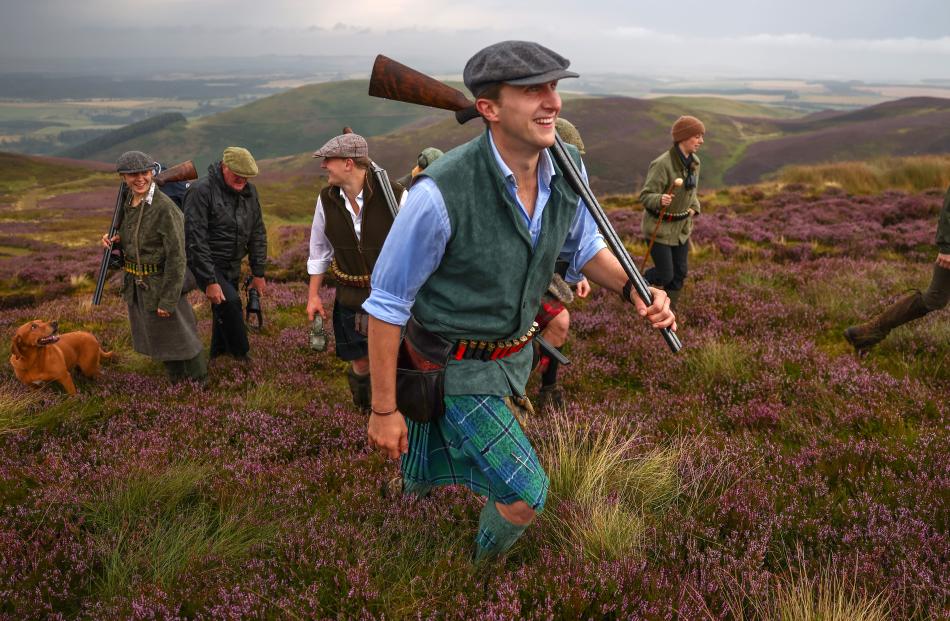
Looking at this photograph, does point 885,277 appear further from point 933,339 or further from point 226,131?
point 226,131

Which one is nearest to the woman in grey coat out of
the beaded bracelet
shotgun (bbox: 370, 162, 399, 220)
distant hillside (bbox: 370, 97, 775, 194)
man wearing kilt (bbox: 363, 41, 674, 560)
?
shotgun (bbox: 370, 162, 399, 220)

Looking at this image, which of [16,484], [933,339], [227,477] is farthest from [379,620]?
[933,339]

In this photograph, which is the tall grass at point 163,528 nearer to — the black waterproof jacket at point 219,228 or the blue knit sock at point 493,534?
the blue knit sock at point 493,534

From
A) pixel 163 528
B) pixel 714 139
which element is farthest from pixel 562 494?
pixel 714 139

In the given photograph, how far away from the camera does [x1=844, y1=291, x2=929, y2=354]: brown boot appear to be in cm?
522

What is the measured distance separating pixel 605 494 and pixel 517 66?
2415mm

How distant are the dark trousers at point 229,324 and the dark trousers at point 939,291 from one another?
6765 mm

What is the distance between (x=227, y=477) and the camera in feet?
12.2

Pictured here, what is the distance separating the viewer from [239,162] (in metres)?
5.88

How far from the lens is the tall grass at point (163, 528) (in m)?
2.79

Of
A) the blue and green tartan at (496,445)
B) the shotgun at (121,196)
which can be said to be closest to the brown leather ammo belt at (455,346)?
the blue and green tartan at (496,445)

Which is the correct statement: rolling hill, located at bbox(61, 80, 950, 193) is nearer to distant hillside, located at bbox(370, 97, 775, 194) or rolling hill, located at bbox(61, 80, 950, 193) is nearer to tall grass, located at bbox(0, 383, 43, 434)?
distant hillside, located at bbox(370, 97, 775, 194)

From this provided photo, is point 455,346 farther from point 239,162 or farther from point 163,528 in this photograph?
point 239,162

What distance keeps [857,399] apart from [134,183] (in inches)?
249
